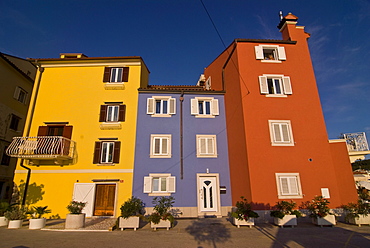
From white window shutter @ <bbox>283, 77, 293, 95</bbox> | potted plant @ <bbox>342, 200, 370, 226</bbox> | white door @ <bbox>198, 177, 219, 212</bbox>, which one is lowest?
potted plant @ <bbox>342, 200, 370, 226</bbox>

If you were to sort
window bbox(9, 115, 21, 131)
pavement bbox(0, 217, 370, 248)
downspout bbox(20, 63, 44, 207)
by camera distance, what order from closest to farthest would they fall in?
1. pavement bbox(0, 217, 370, 248)
2. downspout bbox(20, 63, 44, 207)
3. window bbox(9, 115, 21, 131)

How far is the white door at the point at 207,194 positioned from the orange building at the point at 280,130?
122 centimetres

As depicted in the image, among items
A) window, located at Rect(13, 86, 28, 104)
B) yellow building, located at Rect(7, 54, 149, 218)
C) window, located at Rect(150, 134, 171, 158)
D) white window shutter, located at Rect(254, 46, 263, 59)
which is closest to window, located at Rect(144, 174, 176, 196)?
yellow building, located at Rect(7, 54, 149, 218)

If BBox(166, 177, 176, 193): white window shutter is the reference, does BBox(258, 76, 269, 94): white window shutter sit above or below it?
above

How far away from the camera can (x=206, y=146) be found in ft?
50.0

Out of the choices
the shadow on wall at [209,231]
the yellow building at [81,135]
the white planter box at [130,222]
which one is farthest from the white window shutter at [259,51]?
the white planter box at [130,222]

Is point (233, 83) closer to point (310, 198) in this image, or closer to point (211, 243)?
point (310, 198)

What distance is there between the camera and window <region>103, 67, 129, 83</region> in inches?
642

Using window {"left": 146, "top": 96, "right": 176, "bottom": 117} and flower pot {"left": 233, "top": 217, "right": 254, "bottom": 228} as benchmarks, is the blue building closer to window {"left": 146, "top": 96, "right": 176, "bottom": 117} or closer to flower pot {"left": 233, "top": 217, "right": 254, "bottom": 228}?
window {"left": 146, "top": 96, "right": 176, "bottom": 117}

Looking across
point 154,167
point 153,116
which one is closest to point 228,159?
point 154,167

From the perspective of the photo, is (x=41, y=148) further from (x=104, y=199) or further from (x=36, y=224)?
(x=104, y=199)

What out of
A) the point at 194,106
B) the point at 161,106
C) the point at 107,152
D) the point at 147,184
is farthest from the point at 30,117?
the point at 194,106

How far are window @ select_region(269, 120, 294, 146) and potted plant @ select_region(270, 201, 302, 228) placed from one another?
11.1 ft

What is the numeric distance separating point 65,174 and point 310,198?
15001 mm
